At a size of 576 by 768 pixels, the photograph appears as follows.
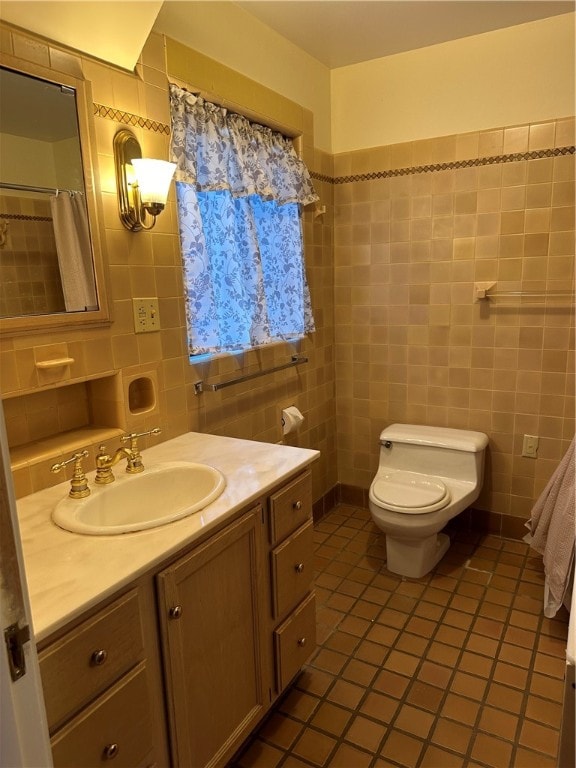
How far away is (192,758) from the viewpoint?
1.33 m

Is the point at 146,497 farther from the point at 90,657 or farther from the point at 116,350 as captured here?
the point at 90,657

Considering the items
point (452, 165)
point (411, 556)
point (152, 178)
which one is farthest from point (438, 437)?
point (152, 178)

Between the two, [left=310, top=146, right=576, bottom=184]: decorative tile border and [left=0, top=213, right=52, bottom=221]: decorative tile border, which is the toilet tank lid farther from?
[left=0, top=213, right=52, bottom=221]: decorative tile border

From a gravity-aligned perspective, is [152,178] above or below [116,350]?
above

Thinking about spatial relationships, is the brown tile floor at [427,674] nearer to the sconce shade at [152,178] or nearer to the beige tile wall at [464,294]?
the beige tile wall at [464,294]

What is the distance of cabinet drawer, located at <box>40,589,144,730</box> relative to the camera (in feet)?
3.16

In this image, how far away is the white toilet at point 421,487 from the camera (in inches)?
93.5

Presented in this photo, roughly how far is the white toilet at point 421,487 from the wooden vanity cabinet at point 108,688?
1430 mm

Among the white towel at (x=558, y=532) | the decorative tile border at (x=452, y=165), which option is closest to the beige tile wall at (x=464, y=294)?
the decorative tile border at (x=452, y=165)

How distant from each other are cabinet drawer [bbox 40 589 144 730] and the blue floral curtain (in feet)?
3.87

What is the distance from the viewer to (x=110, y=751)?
1.08m

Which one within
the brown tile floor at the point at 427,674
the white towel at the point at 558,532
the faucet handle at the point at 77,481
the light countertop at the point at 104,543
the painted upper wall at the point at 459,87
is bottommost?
the brown tile floor at the point at 427,674

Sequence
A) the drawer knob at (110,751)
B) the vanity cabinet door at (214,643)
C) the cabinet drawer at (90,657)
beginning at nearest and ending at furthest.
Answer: the cabinet drawer at (90,657), the drawer knob at (110,751), the vanity cabinet door at (214,643)

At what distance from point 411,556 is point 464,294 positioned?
138 centimetres
